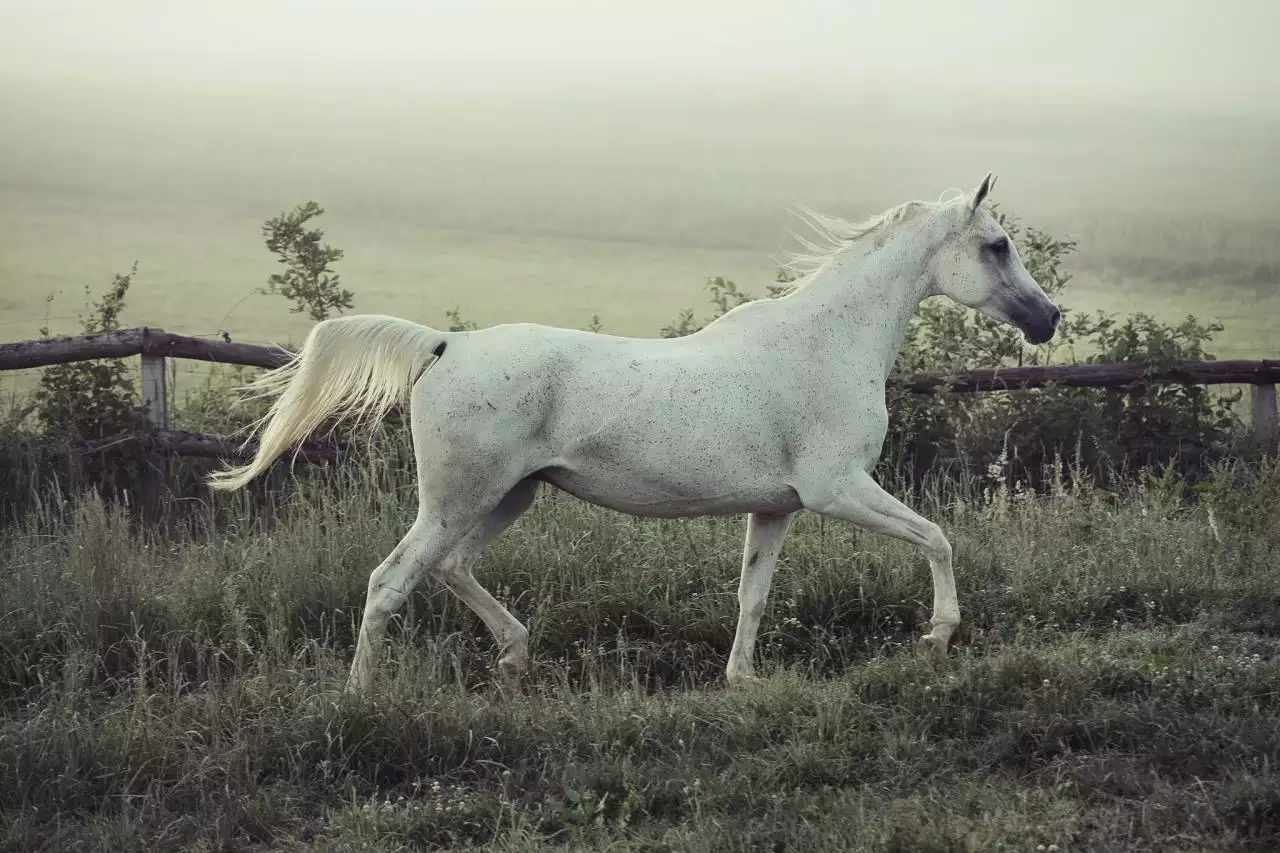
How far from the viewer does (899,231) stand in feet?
18.7

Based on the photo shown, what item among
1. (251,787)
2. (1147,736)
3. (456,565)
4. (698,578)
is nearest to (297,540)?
(456,565)

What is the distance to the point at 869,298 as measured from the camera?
5.59 meters

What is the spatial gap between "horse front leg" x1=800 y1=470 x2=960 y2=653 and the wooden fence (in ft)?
13.2

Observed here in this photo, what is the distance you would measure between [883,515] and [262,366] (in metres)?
5.41

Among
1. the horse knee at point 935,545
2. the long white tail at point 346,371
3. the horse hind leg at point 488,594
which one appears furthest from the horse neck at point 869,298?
the long white tail at point 346,371

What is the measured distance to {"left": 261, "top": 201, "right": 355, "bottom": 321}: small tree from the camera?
33.8ft

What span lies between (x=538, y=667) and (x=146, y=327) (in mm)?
4584

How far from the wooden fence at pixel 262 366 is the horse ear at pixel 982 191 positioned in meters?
3.59

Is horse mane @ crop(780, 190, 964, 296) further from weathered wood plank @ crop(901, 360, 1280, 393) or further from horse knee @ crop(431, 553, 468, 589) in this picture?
weathered wood plank @ crop(901, 360, 1280, 393)

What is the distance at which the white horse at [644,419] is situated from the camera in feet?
16.9

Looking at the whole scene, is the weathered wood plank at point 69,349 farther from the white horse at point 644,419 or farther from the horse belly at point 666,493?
the horse belly at point 666,493

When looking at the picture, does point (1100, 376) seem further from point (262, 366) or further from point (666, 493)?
point (262, 366)

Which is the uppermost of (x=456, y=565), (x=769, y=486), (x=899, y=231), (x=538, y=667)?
(x=899, y=231)

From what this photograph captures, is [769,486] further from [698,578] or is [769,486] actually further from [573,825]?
[573,825]
